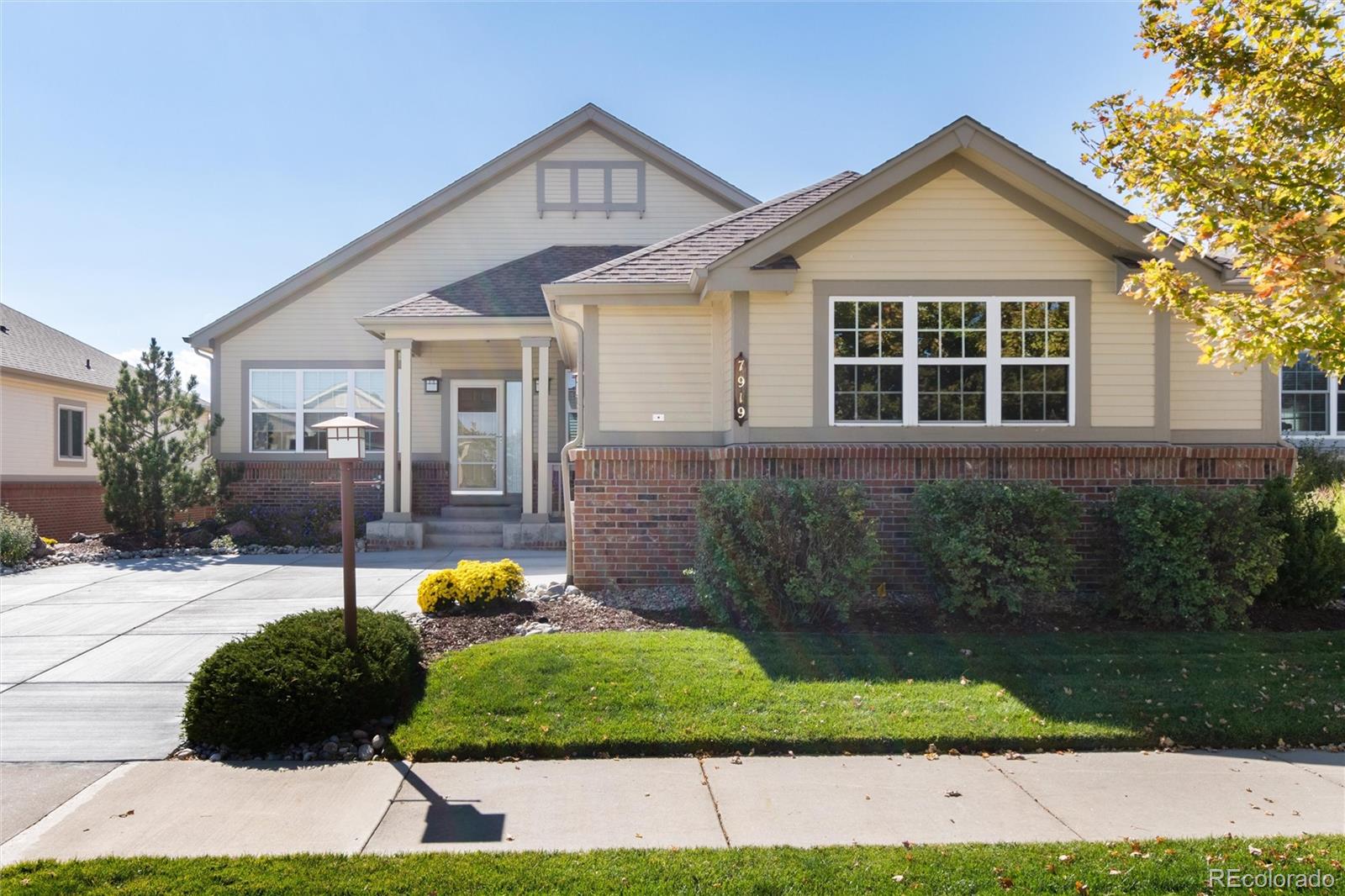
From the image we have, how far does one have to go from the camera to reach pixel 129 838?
4.02 m

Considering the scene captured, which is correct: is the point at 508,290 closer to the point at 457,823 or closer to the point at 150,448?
the point at 150,448

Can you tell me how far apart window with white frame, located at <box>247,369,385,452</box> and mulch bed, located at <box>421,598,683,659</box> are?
8.78 metres

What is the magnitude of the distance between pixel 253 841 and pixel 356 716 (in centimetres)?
137

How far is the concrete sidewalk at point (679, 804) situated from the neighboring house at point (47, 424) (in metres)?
15.6

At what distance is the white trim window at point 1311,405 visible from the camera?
1691 cm

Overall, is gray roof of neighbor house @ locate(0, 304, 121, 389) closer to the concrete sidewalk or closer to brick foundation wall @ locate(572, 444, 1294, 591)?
brick foundation wall @ locate(572, 444, 1294, 591)

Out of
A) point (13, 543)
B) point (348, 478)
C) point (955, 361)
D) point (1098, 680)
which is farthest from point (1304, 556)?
point (13, 543)

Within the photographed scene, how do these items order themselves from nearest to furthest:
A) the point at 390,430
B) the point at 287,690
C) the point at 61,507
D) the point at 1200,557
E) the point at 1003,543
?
the point at 287,690
the point at 1200,557
the point at 1003,543
the point at 390,430
the point at 61,507

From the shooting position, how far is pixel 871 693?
19.6ft

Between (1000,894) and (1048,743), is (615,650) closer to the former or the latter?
(1048,743)

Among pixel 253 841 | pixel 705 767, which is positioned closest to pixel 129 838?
pixel 253 841

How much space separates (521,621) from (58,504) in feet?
50.7

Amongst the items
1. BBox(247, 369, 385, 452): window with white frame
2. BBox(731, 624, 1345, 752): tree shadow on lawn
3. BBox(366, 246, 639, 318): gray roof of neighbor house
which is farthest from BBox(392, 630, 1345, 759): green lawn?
BBox(247, 369, 385, 452): window with white frame

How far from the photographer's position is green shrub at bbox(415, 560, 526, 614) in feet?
→ 26.8
